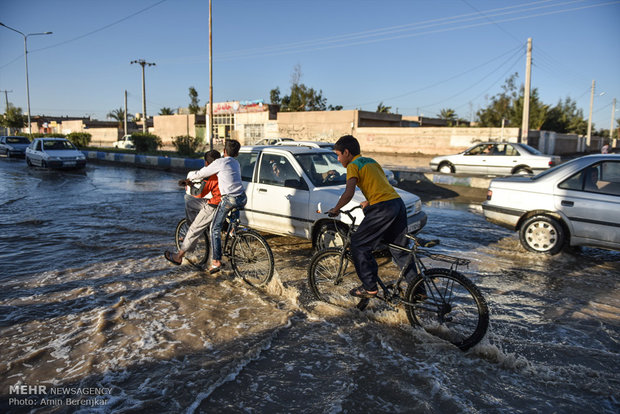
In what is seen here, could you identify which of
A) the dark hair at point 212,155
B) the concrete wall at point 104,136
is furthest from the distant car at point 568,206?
the concrete wall at point 104,136

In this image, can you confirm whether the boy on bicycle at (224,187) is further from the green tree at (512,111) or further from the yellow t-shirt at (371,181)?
the green tree at (512,111)

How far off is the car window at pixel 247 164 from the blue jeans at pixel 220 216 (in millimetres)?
1862

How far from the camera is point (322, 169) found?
702 cm

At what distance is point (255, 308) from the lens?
187 inches

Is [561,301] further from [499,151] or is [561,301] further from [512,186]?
[499,151]

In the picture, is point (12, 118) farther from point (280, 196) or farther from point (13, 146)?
point (280, 196)

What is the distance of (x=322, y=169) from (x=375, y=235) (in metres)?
3.06

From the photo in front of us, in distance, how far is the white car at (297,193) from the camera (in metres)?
6.21

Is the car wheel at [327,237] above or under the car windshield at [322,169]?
under

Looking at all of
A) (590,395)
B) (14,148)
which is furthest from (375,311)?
(14,148)

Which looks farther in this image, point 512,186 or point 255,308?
point 512,186

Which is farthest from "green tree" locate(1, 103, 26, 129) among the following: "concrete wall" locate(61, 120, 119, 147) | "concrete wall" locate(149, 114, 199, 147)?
"concrete wall" locate(149, 114, 199, 147)

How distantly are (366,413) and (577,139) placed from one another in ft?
130

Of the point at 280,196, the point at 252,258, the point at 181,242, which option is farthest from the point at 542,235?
the point at 181,242
